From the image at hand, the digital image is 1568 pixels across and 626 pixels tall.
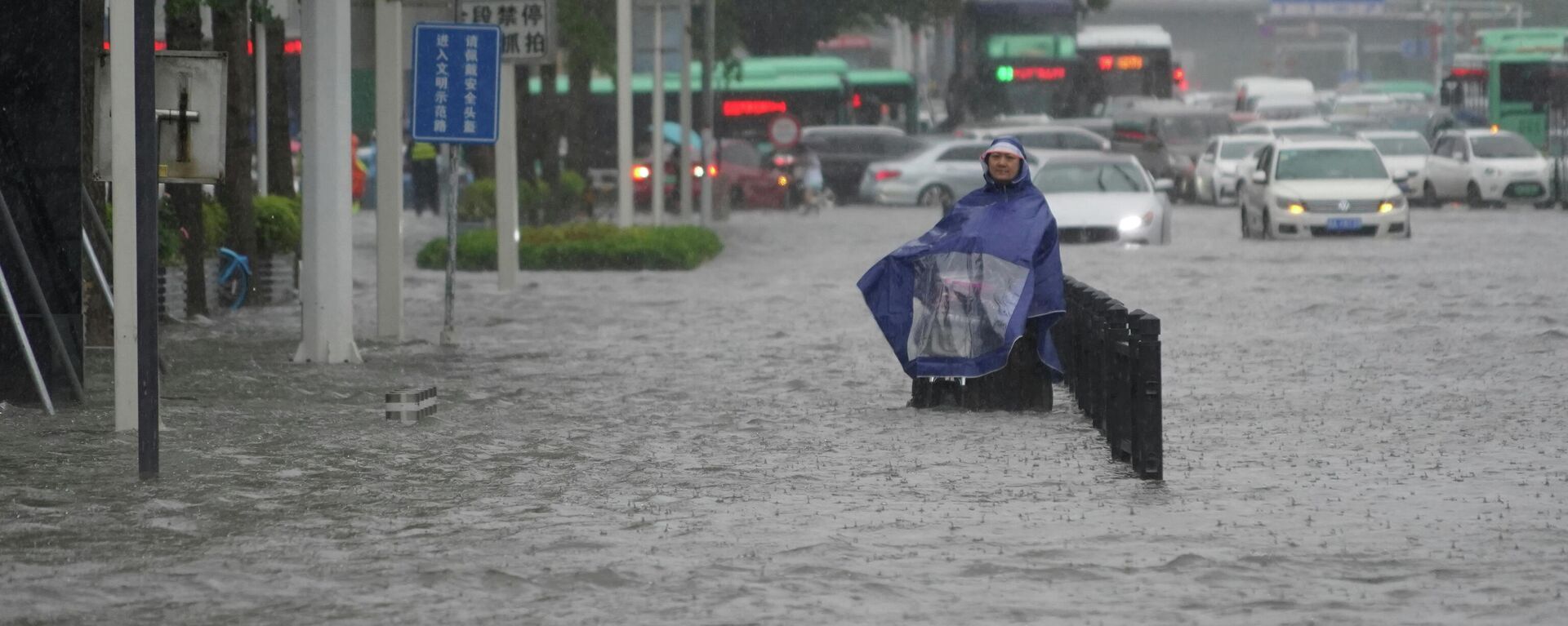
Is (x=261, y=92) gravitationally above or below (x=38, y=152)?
above

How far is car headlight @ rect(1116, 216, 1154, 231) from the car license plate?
2.61m

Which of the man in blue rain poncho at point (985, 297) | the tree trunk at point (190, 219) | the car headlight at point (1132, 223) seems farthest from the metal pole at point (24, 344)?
the car headlight at point (1132, 223)

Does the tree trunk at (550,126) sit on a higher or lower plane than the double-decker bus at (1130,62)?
lower

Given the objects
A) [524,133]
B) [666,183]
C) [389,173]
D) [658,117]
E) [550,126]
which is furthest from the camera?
[666,183]

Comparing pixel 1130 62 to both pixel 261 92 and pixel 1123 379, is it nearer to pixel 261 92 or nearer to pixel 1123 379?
pixel 261 92

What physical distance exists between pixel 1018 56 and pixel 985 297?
49032 millimetres

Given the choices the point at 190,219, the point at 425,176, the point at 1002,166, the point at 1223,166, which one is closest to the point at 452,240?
the point at 190,219

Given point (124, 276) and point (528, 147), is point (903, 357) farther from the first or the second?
point (528, 147)

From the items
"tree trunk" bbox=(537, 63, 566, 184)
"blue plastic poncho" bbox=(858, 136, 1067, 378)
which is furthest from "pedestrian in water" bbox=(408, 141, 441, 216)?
"blue plastic poncho" bbox=(858, 136, 1067, 378)

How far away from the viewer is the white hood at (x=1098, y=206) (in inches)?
1233

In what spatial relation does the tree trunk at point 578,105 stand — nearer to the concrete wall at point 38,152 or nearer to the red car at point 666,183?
the red car at point 666,183

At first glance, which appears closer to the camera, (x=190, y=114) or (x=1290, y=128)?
(x=190, y=114)

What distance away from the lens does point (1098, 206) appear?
104ft

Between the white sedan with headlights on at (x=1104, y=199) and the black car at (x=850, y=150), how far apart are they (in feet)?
70.0
